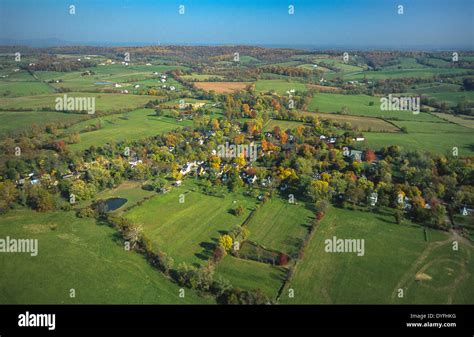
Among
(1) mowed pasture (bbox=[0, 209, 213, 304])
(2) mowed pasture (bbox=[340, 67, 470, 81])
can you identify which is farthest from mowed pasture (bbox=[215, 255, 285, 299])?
(2) mowed pasture (bbox=[340, 67, 470, 81])

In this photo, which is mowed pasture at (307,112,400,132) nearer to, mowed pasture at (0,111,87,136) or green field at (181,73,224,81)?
green field at (181,73,224,81)

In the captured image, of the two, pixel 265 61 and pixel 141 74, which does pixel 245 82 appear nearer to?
pixel 141 74

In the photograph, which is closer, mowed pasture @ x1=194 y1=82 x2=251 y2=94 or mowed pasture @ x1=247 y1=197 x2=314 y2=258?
mowed pasture @ x1=247 y1=197 x2=314 y2=258

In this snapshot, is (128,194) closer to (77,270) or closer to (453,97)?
(77,270)

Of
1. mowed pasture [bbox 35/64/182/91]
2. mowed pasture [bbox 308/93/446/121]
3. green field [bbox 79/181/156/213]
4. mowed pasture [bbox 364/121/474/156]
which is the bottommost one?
green field [bbox 79/181/156/213]

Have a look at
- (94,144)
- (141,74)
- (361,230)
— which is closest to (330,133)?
(361,230)

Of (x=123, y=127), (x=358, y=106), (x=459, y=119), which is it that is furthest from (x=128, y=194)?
(x=459, y=119)
